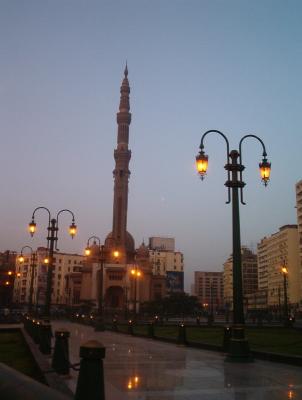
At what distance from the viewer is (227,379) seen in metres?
10.3

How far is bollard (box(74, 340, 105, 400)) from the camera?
16.0 feet

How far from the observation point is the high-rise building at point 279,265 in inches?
4441

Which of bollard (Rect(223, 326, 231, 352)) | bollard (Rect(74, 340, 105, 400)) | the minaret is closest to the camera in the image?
bollard (Rect(74, 340, 105, 400))

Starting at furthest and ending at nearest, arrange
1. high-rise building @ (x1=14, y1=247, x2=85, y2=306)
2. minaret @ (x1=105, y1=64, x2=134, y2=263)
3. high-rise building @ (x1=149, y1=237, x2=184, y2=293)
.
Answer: high-rise building @ (x1=149, y1=237, x2=184, y2=293), high-rise building @ (x1=14, y1=247, x2=85, y2=306), minaret @ (x1=105, y1=64, x2=134, y2=263)

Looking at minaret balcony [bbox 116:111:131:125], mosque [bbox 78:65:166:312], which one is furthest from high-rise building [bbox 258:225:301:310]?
minaret balcony [bbox 116:111:131:125]

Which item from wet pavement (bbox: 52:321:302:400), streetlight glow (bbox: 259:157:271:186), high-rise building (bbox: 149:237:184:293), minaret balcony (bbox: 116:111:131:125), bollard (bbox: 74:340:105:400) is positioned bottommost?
wet pavement (bbox: 52:321:302:400)

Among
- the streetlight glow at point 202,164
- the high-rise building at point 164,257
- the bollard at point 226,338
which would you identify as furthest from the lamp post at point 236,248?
the high-rise building at point 164,257

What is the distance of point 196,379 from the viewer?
10.4 meters

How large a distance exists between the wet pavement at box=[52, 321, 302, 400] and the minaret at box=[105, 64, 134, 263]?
328 ft

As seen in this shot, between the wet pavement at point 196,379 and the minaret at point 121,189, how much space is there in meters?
99.9

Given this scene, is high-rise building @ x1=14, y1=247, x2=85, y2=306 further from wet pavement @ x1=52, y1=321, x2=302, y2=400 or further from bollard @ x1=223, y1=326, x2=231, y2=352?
wet pavement @ x1=52, y1=321, x2=302, y2=400

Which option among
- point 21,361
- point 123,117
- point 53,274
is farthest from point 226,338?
point 53,274

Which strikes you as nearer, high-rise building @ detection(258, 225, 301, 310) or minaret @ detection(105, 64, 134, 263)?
high-rise building @ detection(258, 225, 301, 310)

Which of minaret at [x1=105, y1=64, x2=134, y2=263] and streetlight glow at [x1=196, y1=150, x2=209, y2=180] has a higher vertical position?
minaret at [x1=105, y1=64, x2=134, y2=263]
